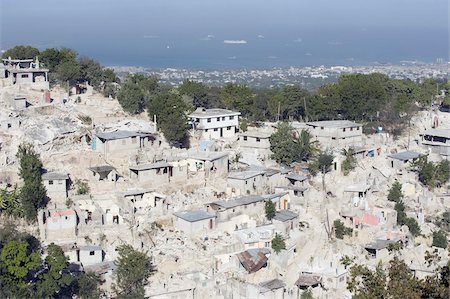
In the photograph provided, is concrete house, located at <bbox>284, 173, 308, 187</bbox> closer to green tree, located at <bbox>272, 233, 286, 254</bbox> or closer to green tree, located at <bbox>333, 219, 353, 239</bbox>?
green tree, located at <bbox>333, 219, 353, 239</bbox>

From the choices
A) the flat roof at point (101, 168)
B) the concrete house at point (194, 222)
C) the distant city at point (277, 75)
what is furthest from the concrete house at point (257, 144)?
the distant city at point (277, 75)

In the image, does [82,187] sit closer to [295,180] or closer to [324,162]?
[295,180]

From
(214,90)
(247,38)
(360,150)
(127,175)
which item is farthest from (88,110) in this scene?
(247,38)

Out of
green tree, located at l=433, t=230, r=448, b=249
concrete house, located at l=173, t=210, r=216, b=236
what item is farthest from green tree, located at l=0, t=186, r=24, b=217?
green tree, located at l=433, t=230, r=448, b=249

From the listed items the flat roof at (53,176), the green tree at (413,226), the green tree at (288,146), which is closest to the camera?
the flat roof at (53,176)

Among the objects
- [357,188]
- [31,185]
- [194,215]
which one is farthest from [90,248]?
[357,188]

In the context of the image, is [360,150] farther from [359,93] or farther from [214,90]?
[214,90]

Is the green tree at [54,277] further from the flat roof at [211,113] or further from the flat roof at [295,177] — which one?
the flat roof at [211,113]
